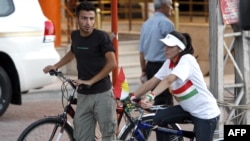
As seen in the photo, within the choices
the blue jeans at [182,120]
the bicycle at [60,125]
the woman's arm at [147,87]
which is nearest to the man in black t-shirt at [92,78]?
the bicycle at [60,125]

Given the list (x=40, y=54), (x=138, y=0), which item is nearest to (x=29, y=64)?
(x=40, y=54)

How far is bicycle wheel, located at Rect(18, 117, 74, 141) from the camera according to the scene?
8.20 metres

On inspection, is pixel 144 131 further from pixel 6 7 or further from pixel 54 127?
pixel 6 7

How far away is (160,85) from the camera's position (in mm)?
7309

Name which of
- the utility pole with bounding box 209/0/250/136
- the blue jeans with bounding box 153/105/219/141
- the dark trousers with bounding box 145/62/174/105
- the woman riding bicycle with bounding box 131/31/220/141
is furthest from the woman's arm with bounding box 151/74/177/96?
the dark trousers with bounding box 145/62/174/105

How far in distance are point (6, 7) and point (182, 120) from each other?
4750 millimetres

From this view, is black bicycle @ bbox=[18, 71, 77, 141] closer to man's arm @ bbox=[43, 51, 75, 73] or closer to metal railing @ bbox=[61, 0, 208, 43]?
man's arm @ bbox=[43, 51, 75, 73]

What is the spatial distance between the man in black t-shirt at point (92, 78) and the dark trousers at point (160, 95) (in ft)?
5.30

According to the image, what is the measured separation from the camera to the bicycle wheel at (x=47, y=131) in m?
8.20

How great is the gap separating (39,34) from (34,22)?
7.7 inches

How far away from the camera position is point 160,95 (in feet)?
32.0

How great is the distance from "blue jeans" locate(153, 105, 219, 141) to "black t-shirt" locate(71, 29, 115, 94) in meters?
0.69

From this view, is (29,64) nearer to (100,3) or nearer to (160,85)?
(160,85)

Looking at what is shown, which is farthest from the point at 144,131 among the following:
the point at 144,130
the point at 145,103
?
the point at 145,103
